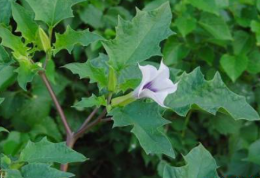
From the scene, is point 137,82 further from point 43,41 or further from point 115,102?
point 43,41

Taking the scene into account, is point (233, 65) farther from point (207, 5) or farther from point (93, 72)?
point (93, 72)

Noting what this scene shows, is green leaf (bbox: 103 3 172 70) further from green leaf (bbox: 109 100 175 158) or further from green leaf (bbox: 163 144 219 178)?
green leaf (bbox: 163 144 219 178)

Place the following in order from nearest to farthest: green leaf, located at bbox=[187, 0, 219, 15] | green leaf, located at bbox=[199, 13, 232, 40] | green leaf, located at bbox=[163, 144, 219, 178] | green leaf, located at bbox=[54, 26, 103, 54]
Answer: green leaf, located at bbox=[163, 144, 219, 178] < green leaf, located at bbox=[54, 26, 103, 54] < green leaf, located at bbox=[187, 0, 219, 15] < green leaf, located at bbox=[199, 13, 232, 40]

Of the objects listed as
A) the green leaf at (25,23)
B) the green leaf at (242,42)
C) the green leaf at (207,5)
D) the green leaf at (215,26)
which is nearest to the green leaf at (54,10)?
the green leaf at (25,23)

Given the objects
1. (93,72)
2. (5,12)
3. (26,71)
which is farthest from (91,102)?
(5,12)

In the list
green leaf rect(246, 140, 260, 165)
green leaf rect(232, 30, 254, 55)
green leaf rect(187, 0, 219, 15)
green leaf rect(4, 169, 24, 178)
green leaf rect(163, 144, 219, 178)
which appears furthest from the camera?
green leaf rect(232, 30, 254, 55)

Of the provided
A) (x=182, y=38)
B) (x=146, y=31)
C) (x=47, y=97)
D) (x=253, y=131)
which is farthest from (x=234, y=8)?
(x=146, y=31)

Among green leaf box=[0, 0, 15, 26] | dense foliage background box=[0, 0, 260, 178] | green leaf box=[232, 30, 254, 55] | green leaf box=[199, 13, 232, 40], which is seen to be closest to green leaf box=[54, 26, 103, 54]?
green leaf box=[0, 0, 15, 26]

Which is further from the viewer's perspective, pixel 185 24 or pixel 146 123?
pixel 185 24
